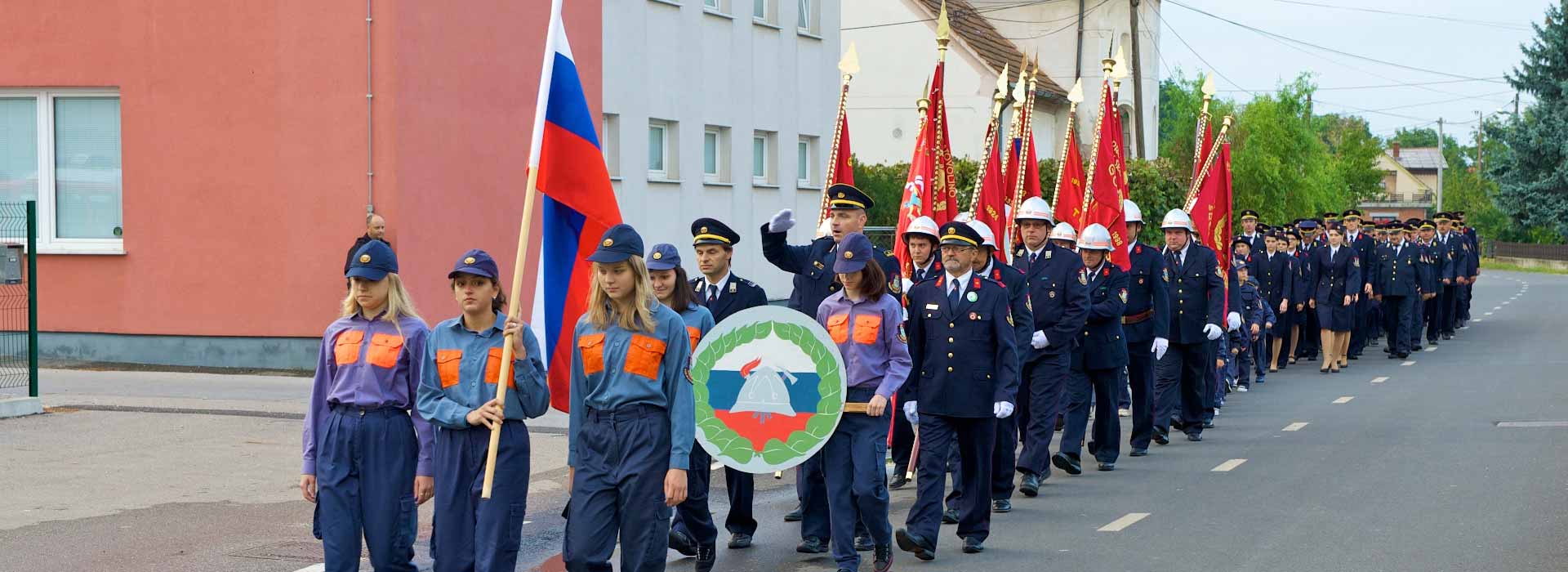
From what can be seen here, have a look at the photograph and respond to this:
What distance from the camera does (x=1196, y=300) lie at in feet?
46.5

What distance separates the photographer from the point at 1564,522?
932 centimetres

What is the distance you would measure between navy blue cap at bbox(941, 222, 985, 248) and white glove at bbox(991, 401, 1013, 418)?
856 millimetres

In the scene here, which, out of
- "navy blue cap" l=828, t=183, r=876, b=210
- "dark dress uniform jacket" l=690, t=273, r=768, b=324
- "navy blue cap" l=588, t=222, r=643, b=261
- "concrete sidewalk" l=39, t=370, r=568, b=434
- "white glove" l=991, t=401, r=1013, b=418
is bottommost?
"concrete sidewalk" l=39, t=370, r=568, b=434

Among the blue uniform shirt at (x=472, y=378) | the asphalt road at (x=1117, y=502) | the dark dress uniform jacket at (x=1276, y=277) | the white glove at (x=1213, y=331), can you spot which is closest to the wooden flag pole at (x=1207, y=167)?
the asphalt road at (x=1117, y=502)

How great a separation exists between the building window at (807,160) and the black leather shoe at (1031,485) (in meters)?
20.0

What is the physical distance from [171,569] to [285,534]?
1.07 meters

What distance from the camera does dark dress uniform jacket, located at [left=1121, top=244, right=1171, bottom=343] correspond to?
1295 centimetres

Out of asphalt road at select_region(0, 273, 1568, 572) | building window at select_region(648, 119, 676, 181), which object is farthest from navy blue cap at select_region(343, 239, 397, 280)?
building window at select_region(648, 119, 676, 181)

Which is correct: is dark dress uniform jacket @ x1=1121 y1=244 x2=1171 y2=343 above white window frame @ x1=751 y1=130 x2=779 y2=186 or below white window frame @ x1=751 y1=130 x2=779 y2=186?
below

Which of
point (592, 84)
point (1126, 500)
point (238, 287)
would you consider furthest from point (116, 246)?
point (1126, 500)

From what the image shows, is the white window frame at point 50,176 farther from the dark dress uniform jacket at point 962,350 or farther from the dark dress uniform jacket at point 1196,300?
the dark dress uniform jacket at point 962,350

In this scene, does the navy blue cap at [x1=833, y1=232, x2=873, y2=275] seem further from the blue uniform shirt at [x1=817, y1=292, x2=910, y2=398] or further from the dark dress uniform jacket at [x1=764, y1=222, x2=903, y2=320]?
the dark dress uniform jacket at [x1=764, y1=222, x2=903, y2=320]

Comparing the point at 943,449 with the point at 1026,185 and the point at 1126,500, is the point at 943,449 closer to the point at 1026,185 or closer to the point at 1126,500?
the point at 1126,500

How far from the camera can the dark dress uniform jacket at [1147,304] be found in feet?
42.5
